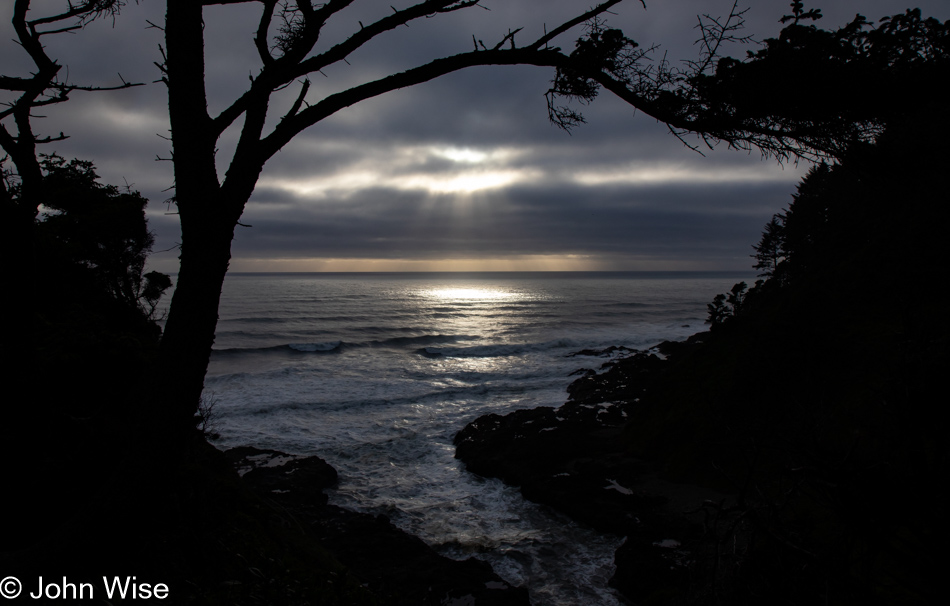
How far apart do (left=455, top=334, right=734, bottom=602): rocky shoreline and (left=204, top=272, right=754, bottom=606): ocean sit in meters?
0.38

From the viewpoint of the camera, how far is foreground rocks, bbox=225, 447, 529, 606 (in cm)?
746

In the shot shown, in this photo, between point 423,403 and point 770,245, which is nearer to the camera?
point 423,403

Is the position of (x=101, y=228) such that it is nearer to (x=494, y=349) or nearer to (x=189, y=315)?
(x=189, y=315)

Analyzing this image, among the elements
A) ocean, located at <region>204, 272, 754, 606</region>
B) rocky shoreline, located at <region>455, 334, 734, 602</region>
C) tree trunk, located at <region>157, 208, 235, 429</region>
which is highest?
tree trunk, located at <region>157, 208, 235, 429</region>

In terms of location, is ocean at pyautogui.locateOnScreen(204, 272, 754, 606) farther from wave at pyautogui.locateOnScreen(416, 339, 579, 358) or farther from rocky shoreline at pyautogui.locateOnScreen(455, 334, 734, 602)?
rocky shoreline at pyautogui.locateOnScreen(455, 334, 734, 602)

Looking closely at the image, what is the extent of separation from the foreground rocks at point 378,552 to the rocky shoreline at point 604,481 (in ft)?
7.91

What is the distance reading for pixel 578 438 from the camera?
14219mm

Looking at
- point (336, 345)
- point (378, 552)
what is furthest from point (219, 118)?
point (336, 345)

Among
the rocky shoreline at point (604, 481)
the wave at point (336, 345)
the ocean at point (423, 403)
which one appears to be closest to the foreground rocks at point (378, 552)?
the ocean at point (423, 403)

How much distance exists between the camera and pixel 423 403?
70.0 ft

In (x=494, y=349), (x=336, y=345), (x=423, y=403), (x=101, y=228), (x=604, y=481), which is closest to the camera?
(x=604, y=481)

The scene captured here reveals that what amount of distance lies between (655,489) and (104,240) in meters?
15.7

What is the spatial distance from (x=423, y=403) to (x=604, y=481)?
1139cm

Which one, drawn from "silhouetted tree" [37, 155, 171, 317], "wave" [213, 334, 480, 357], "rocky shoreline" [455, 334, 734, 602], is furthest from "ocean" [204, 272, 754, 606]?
"silhouetted tree" [37, 155, 171, 317]
